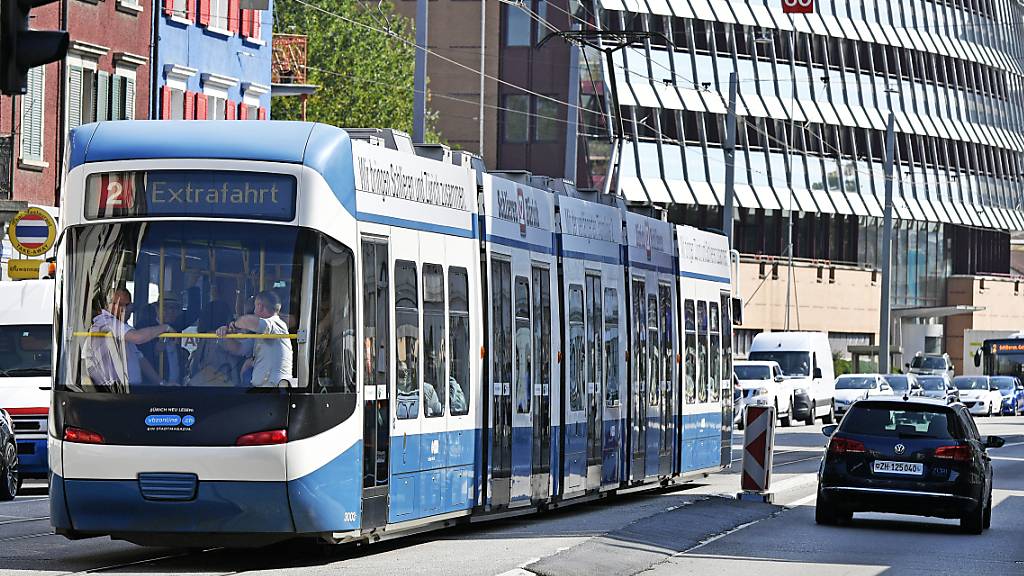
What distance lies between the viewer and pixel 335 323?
578 inches

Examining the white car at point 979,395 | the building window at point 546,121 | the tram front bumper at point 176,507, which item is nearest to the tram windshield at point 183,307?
the tram front bumper at point 176,507

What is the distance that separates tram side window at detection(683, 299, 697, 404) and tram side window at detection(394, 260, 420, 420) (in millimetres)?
9988

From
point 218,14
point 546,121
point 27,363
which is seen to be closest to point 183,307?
point 27,363

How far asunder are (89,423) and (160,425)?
0.48 m

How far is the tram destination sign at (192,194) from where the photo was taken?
1450 cm

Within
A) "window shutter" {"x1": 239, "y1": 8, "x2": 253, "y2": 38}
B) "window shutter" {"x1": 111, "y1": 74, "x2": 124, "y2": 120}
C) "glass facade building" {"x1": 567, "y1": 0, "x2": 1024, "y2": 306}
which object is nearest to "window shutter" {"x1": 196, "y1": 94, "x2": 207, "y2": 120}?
"window shutter" {"x1": 239, "y1": 8, "x2": 253, "y2": 38}

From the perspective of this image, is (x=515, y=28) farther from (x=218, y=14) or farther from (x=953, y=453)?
(x=953, y=453)

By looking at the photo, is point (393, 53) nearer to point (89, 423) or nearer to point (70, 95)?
point (70, 95)

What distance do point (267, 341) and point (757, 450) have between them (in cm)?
1104

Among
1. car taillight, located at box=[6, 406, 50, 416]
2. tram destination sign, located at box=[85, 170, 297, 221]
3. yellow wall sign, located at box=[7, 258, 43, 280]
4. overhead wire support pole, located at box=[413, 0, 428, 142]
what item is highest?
overhead wire support pole, located at box=[413, 0, 428, 142]

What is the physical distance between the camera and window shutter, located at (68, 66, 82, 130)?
42438mm

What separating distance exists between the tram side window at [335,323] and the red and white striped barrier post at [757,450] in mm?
9673

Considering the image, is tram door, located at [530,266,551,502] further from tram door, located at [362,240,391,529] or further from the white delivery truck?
the white delivery truck

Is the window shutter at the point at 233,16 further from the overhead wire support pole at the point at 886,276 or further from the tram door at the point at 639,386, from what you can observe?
the tram door at the point at 639,386
